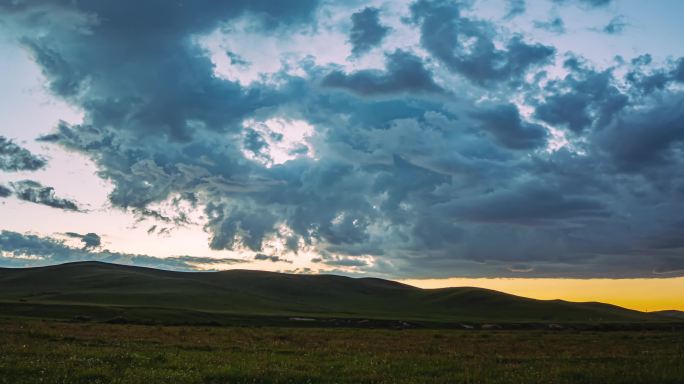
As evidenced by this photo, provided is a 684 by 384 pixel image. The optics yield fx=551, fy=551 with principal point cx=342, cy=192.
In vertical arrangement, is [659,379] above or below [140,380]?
above

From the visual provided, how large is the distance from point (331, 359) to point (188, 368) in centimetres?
693

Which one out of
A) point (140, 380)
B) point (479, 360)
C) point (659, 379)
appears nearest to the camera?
point (140, 380)

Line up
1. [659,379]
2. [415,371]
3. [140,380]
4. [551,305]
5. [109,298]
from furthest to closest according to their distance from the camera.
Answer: [551,305] < [109,298] < [415,371] < [659,379] < [140,380]

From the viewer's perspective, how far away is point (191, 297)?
516 ft

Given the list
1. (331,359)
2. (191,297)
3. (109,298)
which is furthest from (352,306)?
(331,359)

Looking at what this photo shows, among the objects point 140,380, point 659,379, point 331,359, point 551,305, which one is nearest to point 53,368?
point 140,380

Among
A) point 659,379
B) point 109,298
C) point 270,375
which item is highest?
point 659,379

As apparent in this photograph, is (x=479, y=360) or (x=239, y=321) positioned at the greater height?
(x=479, y=360)

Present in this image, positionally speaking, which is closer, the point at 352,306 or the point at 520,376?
the point at 520,376

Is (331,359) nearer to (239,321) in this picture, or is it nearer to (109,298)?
(239,321)

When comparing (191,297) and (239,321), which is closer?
(239,321)

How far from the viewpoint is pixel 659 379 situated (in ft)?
59.0

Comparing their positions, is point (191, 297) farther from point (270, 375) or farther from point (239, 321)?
point (270, 375)

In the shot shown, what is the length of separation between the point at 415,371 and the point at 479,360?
5.83 meters
